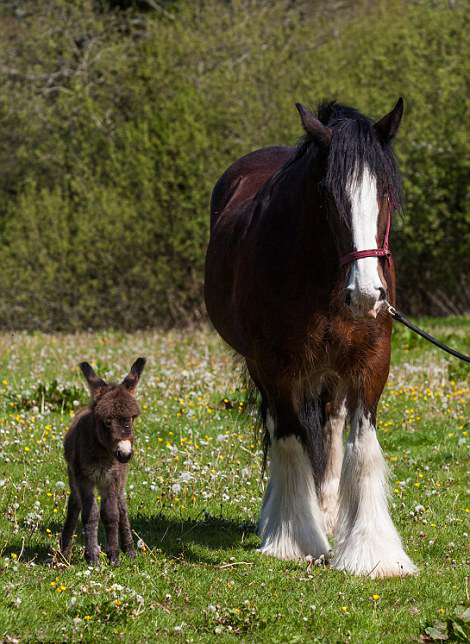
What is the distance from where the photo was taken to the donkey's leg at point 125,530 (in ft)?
18.9

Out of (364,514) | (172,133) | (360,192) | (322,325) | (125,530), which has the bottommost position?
(125,530)

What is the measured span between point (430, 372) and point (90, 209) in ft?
47.7

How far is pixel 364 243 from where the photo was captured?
5.04m

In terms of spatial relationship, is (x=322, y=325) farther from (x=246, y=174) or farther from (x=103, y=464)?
(x=246, y=174)

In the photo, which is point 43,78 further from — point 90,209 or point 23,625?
point 23,625

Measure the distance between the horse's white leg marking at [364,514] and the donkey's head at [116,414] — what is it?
144 centimetres

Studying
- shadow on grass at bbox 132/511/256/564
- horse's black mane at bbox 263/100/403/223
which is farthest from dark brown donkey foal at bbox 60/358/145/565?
horse's black mane at bbox 263/100/403/223

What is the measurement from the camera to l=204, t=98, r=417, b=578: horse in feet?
17.2

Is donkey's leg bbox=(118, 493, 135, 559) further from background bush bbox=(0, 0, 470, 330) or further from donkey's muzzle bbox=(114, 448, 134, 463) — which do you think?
background bush bbox=(0, 0, 470, 330)

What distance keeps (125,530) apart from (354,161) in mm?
2601

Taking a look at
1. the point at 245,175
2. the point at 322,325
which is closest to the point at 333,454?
the point at 322,325

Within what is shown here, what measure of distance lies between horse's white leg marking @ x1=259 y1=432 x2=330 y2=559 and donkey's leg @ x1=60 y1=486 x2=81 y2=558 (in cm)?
125

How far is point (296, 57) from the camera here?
26.6 meters

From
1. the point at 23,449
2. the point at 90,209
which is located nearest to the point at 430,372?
the point at 23,449
